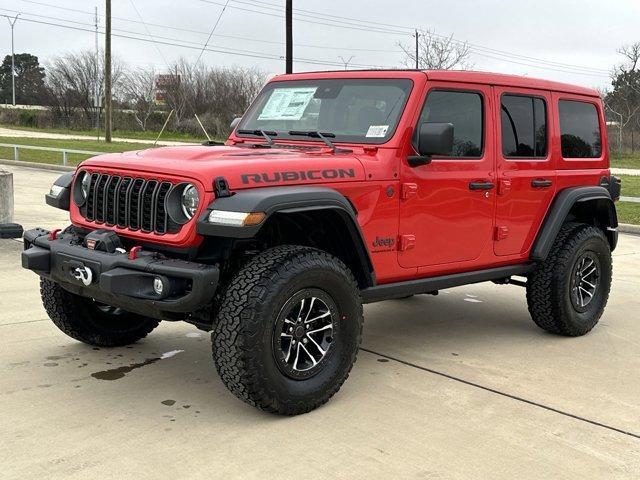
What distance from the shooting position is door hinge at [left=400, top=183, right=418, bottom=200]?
440 cm

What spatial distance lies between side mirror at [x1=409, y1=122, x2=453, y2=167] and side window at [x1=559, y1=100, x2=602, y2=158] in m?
1.72

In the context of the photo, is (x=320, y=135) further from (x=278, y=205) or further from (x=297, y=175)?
(x=278, y=205)

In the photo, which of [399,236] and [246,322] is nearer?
[246,322]

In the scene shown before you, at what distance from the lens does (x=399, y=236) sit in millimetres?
4438

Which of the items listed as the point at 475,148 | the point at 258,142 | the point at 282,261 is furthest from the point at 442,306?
the point at 282,261

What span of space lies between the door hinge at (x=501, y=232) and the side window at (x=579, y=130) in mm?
937

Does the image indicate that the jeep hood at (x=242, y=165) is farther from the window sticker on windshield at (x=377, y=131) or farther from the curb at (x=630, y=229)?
the curb at (x=630, y=229)

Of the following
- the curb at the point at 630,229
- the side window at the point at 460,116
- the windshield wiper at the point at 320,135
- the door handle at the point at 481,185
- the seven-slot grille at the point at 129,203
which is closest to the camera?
the seven-slot grille at the point at 129,203

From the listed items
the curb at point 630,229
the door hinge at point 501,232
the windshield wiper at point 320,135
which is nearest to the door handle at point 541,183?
the door hinge at point 501,232

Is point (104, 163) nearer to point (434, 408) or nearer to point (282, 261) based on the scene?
point (282, 261)

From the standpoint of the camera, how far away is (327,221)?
13.5 ft

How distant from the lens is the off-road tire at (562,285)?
17.9 ft

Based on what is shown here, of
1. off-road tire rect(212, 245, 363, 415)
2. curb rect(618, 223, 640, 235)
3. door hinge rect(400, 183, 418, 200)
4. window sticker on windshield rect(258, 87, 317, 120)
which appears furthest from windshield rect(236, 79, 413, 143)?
curb rect(618, 223, 640, 235)

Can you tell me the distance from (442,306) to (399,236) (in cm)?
232
